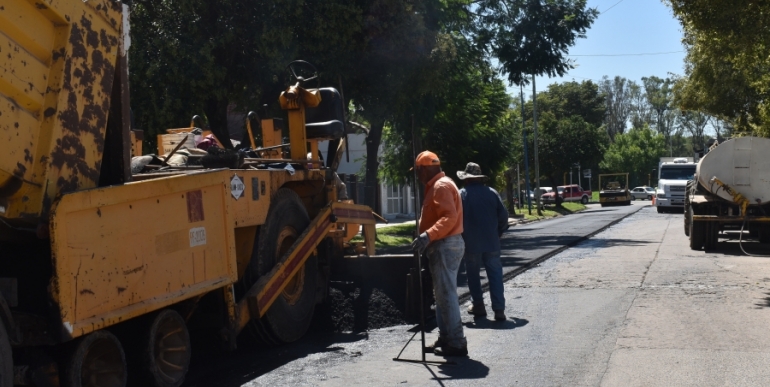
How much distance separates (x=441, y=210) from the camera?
25.4 ft

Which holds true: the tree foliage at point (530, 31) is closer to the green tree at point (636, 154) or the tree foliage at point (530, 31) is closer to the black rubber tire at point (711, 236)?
the black rubber tire at point (711, 236)

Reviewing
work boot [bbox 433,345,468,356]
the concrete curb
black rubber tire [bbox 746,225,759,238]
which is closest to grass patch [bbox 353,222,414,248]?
the concrete curb

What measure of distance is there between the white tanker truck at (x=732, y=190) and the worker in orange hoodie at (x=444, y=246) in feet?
39.0

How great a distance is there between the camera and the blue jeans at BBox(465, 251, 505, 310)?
31.4ft

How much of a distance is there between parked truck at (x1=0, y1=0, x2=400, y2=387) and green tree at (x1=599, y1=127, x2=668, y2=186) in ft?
319

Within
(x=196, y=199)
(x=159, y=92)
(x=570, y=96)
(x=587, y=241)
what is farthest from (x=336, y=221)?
(x=570, y=96)

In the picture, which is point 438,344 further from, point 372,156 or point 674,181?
point 674,181

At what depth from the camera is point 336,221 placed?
29.4ft

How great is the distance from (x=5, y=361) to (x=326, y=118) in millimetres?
5227

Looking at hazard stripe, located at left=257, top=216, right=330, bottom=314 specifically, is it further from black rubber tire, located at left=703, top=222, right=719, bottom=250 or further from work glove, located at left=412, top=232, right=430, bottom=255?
black rubber tire, located at left=703, top=222, right=719, bottom=250

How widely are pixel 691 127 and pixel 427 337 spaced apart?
368ft

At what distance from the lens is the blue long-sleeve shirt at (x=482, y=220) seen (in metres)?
9.89

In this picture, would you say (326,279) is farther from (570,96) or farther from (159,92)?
(570,96)

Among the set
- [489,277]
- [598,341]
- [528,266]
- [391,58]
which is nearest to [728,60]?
[391,58]
